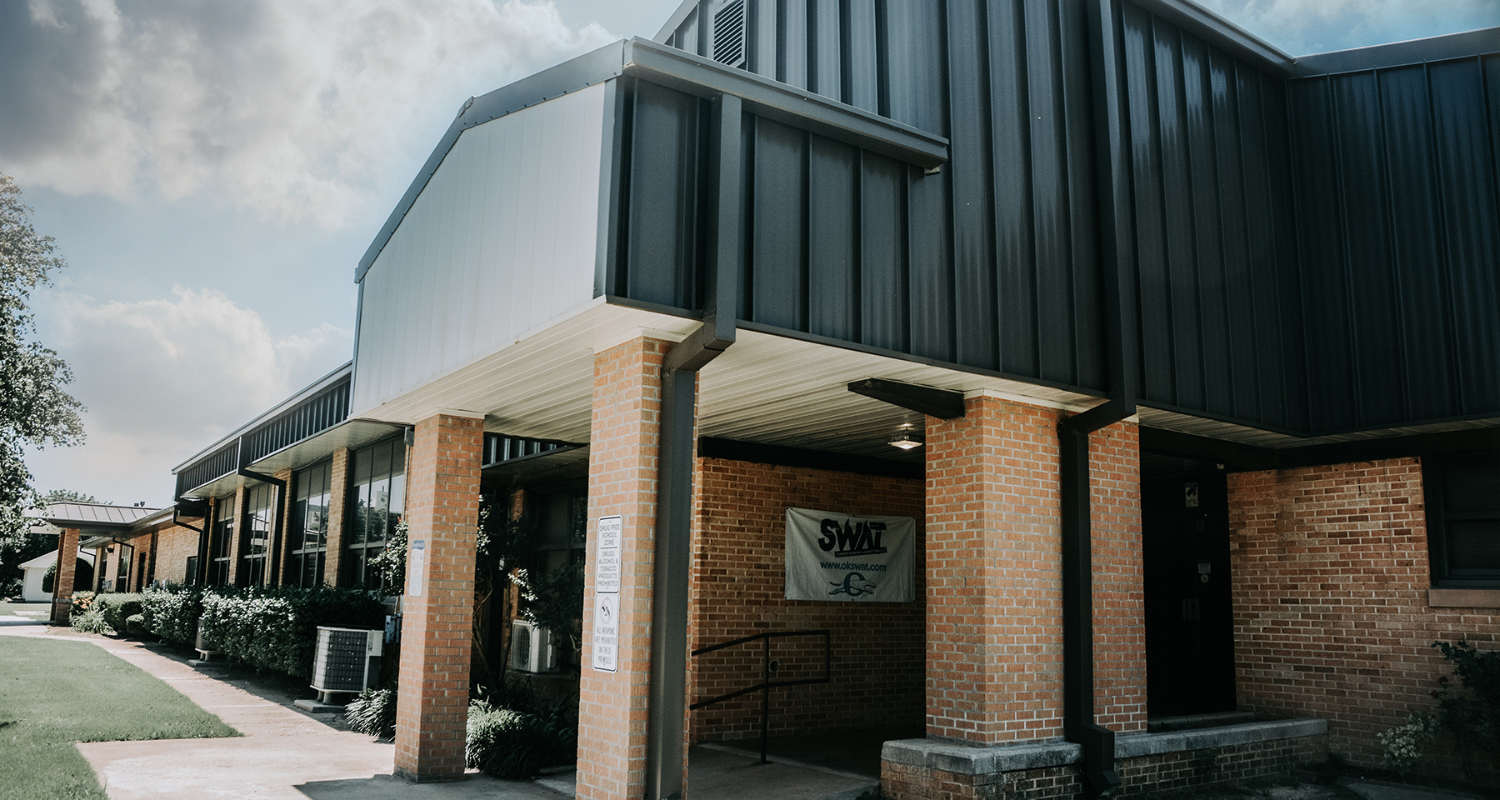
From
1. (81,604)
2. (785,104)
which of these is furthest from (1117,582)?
(81,604)

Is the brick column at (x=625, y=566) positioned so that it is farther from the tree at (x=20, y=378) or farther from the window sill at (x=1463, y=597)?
the tree at (x=20, y=378)

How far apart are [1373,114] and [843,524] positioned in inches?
275

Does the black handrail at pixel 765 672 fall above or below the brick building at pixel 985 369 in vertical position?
below

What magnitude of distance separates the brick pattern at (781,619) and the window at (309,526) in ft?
35.2

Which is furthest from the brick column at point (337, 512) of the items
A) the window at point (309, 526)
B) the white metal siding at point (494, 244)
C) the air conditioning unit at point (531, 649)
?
the white metal siding at point (494, 244)

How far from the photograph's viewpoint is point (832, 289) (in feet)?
21.7

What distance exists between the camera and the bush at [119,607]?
91.6 ft

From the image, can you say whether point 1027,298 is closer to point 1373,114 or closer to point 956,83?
point 956,83

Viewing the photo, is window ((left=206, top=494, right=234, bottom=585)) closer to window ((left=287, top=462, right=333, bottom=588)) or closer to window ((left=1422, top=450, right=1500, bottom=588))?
window ((left=287, top=462, right=333, bottom=588))

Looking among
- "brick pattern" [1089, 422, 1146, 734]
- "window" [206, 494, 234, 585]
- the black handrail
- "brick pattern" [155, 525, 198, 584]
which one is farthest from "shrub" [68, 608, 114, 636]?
"brick pattern" [1089, 422, 1146, 734]

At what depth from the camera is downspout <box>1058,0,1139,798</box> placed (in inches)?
307

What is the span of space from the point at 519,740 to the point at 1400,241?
9797 mm

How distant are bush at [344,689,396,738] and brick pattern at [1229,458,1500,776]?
Result: 962 cm

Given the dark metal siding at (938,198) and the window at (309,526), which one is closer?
the dark metal siding at (938,198)
